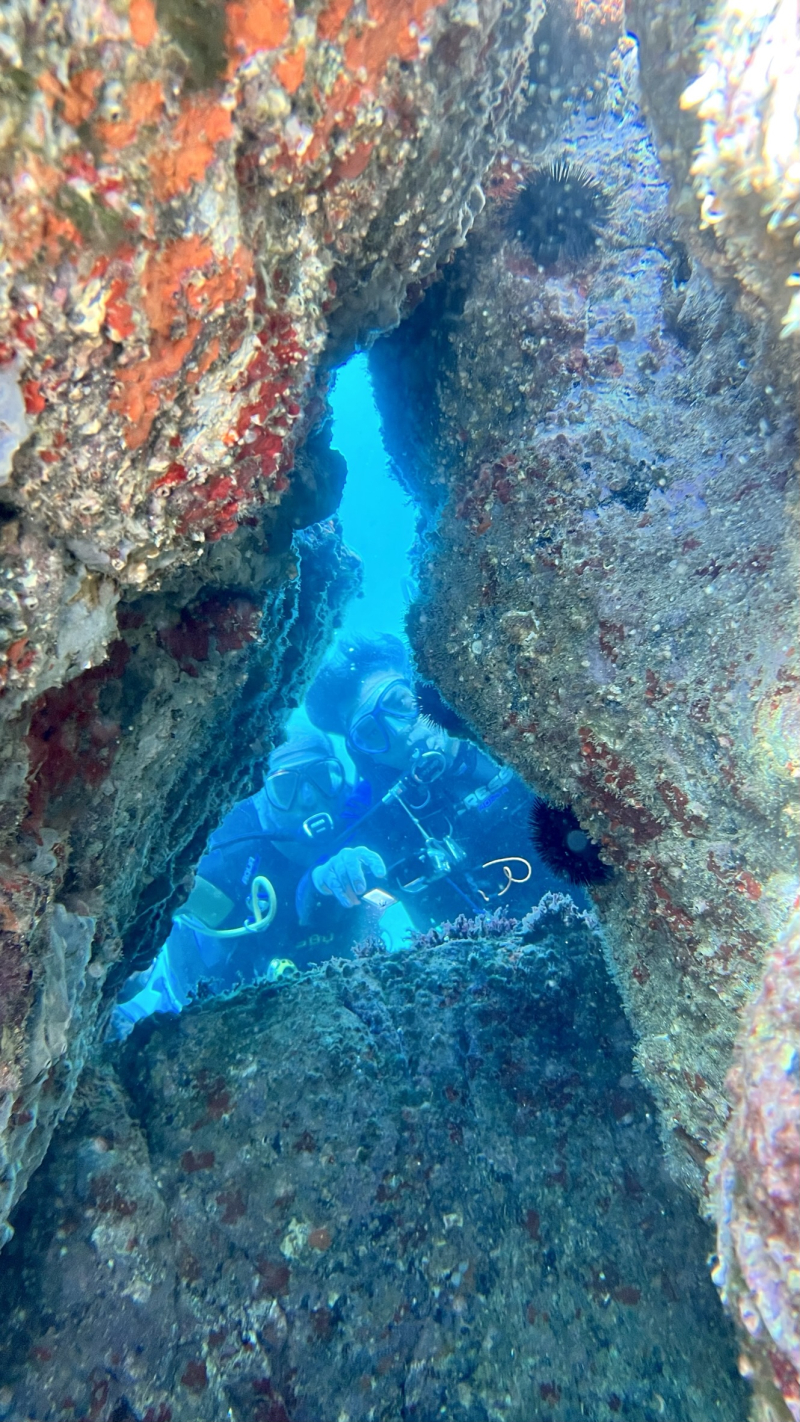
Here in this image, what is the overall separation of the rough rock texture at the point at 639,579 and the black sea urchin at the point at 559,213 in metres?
0.07

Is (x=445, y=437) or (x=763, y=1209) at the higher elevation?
(x=445, y=437)

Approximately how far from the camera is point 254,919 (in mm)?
10086

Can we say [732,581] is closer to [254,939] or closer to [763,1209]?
[763,1209]

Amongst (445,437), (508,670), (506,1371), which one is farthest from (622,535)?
(506,1371)

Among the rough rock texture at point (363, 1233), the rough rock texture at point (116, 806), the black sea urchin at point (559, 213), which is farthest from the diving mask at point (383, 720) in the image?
the black sea urchin at point (559, 213)

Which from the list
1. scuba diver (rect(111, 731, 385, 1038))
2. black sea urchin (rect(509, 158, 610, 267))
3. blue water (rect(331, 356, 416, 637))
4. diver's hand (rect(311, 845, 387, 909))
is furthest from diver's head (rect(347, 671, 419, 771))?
black sea urchin (rect(509, 158, 610, 267))

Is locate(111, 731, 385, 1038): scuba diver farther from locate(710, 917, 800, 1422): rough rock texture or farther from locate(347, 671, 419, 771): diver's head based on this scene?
locate(710, 917, 800, 1422): rough rock texture

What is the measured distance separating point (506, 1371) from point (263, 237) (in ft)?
17.1

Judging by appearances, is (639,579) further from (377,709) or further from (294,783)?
(294,783)

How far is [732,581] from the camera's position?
10.1ft

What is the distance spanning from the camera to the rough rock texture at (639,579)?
300 centimetres

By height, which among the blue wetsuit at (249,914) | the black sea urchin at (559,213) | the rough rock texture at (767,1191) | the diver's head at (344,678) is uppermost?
the black sea urchin at (559,213)

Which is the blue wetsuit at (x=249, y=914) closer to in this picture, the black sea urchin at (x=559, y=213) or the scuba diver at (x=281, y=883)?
the scuba diver at (x=281, y=883)

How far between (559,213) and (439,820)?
7.49 metres
